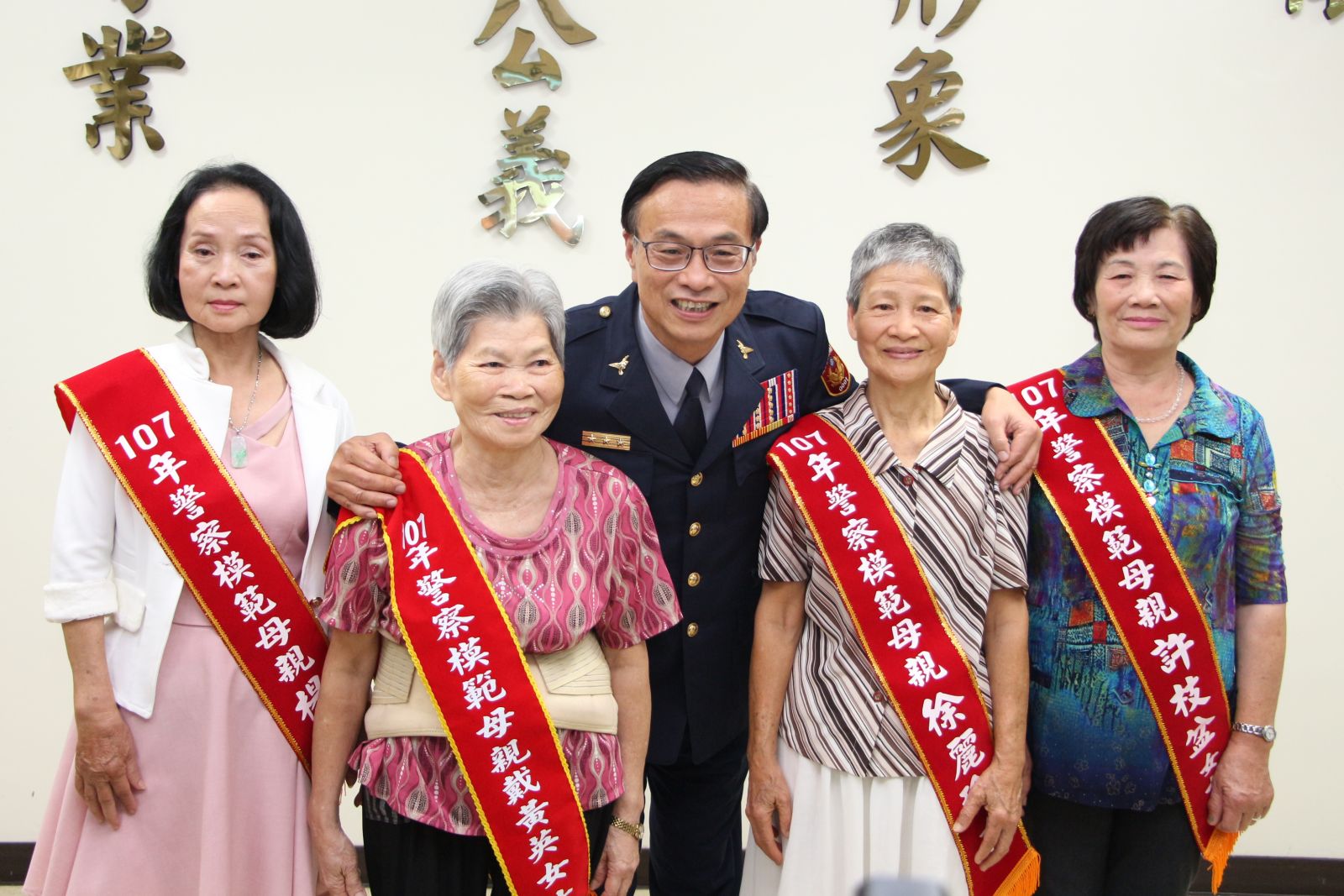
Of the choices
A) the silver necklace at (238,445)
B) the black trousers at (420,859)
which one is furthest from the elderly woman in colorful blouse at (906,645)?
the silver necklace at (238,445)

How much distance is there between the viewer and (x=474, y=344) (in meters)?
1.38

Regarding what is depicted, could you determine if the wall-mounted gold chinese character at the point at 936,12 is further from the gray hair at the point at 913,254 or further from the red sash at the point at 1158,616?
the red sash at the point at 1158,616

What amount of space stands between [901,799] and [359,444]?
0.99 meters

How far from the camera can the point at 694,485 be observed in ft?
5.62

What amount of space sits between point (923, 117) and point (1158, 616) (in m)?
1.52

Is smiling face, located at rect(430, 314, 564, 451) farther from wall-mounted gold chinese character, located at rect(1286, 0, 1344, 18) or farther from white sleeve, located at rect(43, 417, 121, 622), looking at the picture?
wall-mounted gold chinese character, located at rect(1286, 0, 1344, 18)

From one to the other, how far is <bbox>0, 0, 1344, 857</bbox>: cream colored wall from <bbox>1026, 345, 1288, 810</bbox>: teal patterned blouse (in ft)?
3.65

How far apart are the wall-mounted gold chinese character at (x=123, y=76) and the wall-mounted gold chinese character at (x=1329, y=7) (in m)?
2.87

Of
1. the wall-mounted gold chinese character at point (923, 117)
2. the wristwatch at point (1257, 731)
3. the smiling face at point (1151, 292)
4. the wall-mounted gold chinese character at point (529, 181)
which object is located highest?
the wall-mounted gold chinese character at point (923, 117)

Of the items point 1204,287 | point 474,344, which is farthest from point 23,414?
point 1204,287

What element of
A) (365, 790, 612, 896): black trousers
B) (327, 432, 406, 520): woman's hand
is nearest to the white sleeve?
(327, 432, 406, 520): woman's hand

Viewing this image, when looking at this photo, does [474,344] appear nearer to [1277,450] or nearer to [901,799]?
[901,799]

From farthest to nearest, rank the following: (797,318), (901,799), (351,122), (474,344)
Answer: (351,122), (797,318), (901,799), (474,344)

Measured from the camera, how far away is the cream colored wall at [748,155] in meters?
2.55
